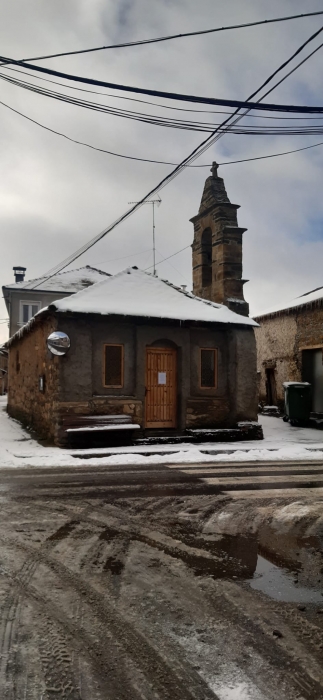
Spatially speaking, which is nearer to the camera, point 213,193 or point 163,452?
point 163,452

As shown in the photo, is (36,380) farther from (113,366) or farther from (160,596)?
(160,596)

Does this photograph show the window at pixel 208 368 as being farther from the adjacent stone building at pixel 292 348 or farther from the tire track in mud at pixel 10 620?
the tire track in mud at pixel 10 620

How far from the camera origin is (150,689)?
2752mm

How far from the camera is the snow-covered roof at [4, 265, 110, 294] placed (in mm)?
32781

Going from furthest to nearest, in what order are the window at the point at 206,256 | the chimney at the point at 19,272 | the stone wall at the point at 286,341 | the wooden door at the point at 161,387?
the chimney at the point at 19,272 < the stone wall at the point at 286,341 < the window at the point at 206,256 < the wooden door at the point at 161,387

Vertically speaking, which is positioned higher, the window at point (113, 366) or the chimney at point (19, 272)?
the chimney at point (19, 272)

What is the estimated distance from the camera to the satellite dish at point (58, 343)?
14.1m

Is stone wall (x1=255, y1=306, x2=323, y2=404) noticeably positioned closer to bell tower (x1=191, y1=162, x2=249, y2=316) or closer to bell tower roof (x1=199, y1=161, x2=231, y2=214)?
bell tower (x1=191, y1=162, x2=249, y2=316)

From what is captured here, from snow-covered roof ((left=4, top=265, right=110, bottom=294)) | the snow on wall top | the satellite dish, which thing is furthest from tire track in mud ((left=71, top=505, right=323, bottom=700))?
snow-covered roof ((left=4, top=265, right=110, bottom=294))

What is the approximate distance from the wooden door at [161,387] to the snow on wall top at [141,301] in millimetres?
1206

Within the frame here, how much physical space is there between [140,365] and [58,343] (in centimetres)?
248

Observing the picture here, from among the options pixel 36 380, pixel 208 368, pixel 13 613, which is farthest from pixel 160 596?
pixel 36 380

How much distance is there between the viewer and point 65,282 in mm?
33656

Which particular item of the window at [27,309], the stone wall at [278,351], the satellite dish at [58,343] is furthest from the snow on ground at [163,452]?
the window at [27,309]
